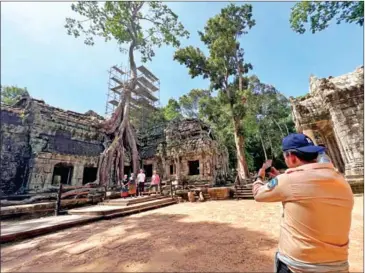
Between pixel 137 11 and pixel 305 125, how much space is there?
15.3m

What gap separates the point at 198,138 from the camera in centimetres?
1778

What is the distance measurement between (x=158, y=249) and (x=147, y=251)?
20 centimetres

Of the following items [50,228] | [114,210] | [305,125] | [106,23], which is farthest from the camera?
[106,23]

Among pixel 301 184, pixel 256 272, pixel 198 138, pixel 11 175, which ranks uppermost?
pixel 198 138

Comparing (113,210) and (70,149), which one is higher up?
(70,149)

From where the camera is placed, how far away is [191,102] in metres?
29.5

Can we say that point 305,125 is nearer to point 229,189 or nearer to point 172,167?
point 229,189

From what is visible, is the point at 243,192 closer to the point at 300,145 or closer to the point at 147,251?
the point at 147,251

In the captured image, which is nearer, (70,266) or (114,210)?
(70,266)

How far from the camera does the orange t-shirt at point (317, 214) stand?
1.20 meters

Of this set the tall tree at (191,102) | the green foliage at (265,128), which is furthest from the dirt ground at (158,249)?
the tall tree at (191,102)

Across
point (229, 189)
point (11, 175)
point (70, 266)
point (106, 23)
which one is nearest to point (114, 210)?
point (70, 266)

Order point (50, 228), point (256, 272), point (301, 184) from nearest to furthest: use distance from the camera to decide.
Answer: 1. point (301, 184)
2. point (256, 272)
3. point (50, 228)

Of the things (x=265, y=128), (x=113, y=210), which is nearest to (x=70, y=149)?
(x=113, y=210)
